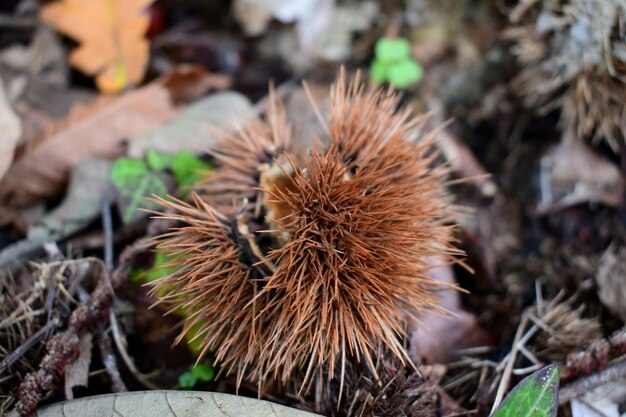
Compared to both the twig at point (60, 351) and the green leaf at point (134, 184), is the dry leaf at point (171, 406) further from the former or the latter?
the green leaf at point (134, 184)

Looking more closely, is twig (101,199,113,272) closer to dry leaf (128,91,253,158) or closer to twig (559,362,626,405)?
dry leaf (128,91,253,158)

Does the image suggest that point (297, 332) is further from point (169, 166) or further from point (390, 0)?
point (390, 0)

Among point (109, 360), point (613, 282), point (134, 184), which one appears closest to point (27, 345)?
point (109, 360)

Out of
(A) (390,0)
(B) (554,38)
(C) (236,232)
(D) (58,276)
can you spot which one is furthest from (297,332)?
(A) (390,0)

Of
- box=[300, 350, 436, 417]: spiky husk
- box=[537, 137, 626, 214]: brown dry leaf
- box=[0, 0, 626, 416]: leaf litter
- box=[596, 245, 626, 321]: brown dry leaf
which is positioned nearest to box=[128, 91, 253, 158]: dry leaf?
box=[0, 0, 626, 416]: leaf litter

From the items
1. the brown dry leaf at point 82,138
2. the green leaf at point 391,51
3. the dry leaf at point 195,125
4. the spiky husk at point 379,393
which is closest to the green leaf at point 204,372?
the spiky husk at point 379,393

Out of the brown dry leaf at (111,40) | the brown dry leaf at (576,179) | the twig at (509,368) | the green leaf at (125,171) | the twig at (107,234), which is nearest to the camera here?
the twig at (509,368)
